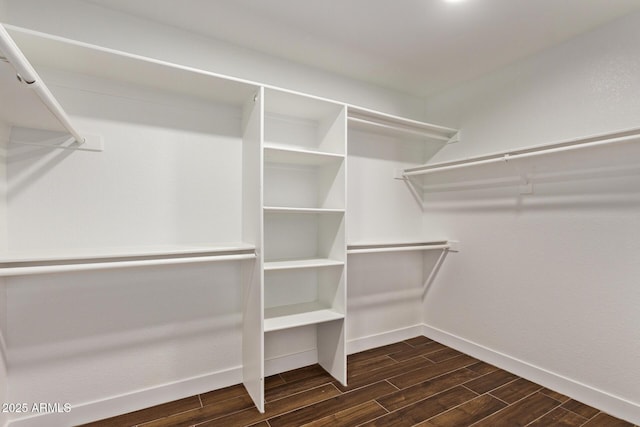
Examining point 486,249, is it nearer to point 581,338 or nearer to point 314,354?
point 581,338

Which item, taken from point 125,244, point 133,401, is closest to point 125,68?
point 125,244

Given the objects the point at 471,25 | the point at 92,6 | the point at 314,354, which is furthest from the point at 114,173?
the point at 471,25

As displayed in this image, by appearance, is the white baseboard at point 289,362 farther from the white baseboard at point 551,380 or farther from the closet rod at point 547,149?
the closet rod at point 547,149

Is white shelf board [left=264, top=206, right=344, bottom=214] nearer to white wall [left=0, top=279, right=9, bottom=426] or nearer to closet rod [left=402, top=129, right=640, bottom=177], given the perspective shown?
closet rod [left=402, top=129, right=640, bottom=177]

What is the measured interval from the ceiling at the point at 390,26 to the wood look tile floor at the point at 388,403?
7.49 feet

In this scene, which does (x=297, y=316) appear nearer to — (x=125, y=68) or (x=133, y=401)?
(x=133, y=401)

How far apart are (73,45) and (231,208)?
1110 millimetres

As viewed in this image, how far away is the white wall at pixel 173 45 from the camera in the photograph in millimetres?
1584

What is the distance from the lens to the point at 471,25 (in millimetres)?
1837

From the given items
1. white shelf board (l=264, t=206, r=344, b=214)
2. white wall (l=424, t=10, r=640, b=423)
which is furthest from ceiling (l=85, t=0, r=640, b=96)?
white shelf board (l=264, t=206, r=344, b=214)

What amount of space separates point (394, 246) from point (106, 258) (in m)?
1.87

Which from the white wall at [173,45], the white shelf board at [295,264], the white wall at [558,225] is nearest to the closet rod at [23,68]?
the white wall at [173,45]

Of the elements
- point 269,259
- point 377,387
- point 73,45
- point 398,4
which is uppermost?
point 398,4

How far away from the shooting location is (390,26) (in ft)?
6.09
